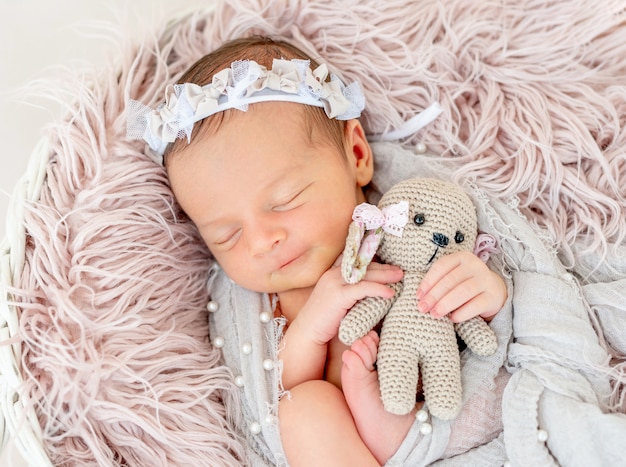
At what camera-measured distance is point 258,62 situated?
54.3 inches

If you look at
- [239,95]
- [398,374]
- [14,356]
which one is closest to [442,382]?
[398,374]

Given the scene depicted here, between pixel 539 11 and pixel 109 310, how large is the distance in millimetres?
1172

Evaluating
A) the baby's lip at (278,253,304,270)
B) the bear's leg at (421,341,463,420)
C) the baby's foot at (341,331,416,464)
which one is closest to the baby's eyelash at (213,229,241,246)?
the baby's lip at (278,253,304,270)

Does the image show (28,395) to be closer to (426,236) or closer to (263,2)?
(426,236)

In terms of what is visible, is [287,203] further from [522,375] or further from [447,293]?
[522,375]

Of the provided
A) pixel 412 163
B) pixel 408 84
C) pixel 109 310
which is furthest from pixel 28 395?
pixel 408 84

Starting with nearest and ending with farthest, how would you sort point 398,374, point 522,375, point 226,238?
1. point 398,374
2. point 522,375
3. point 226,238

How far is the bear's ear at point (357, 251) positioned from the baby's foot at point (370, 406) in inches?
4.7

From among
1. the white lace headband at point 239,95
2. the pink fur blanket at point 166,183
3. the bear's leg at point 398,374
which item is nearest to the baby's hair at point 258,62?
the white lace headband at point 239,95

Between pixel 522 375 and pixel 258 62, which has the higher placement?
pixel 258 62

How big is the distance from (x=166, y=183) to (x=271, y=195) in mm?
331

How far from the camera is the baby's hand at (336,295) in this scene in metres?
1.19

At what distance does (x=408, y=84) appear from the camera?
158cm

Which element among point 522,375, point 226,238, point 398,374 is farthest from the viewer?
point 226,238
